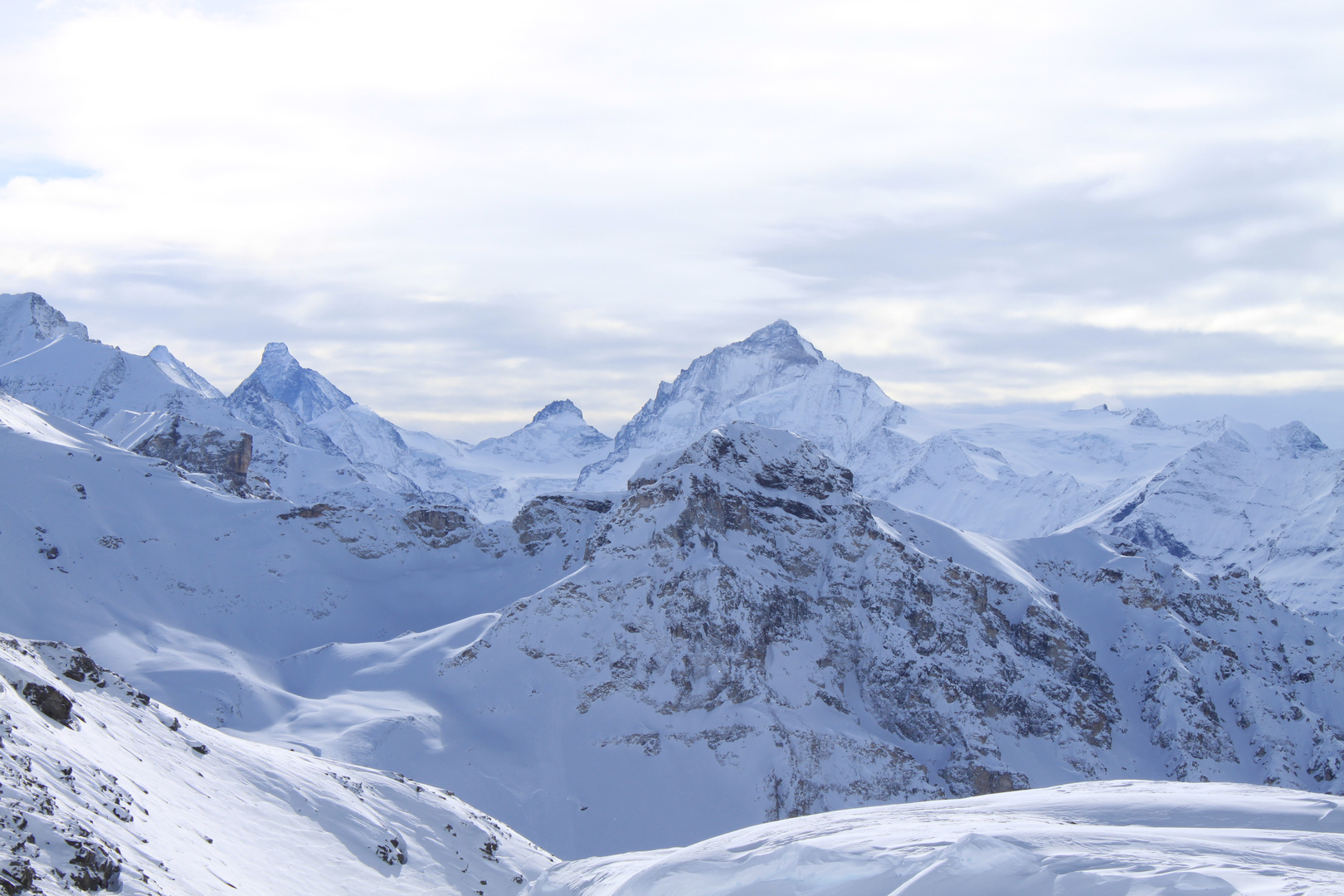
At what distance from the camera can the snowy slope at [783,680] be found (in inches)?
3671

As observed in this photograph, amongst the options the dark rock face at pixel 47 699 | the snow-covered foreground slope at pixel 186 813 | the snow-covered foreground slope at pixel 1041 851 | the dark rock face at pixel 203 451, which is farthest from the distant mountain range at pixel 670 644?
the snow-covered foreground slope at pixel 1041 851

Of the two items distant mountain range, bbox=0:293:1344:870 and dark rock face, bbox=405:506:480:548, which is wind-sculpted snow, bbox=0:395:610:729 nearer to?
dark rock face, bbox=405:506:480:548

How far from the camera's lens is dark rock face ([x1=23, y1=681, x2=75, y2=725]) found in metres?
30.9

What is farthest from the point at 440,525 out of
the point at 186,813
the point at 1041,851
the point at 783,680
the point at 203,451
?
the point at 1041,851

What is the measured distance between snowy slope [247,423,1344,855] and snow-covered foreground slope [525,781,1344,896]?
2228 inches

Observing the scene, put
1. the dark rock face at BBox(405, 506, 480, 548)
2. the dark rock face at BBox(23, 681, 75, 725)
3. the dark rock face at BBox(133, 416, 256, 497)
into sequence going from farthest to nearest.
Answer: the dark rock face at BBox(133, 416, 256, 497)
the dark rock face at BBox(405, 506, 480, 548)
the dark rock face at BBox(23, 681, 75, 725)

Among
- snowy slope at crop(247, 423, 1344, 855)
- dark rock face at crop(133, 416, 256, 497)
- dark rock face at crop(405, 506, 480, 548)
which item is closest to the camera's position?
snowy slope at crop(247, 423, 1344, 855)

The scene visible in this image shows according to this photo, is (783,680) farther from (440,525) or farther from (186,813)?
(186,813)

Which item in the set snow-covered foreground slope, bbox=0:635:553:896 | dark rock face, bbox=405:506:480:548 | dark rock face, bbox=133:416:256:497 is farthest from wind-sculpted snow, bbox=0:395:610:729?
snow-covered foreground slope, bbox=0:635:553:896

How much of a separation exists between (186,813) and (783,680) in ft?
255

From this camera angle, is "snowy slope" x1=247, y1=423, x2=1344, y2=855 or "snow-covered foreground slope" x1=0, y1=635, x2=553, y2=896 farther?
"snowy slope" x1=247, y1=423, x2=1344, y2=855

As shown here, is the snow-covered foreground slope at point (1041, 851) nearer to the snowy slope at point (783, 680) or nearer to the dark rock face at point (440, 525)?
the snowy slope at point (783, 680)

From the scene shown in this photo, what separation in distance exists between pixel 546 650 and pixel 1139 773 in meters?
67.6

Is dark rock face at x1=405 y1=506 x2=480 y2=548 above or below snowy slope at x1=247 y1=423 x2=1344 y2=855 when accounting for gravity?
above
